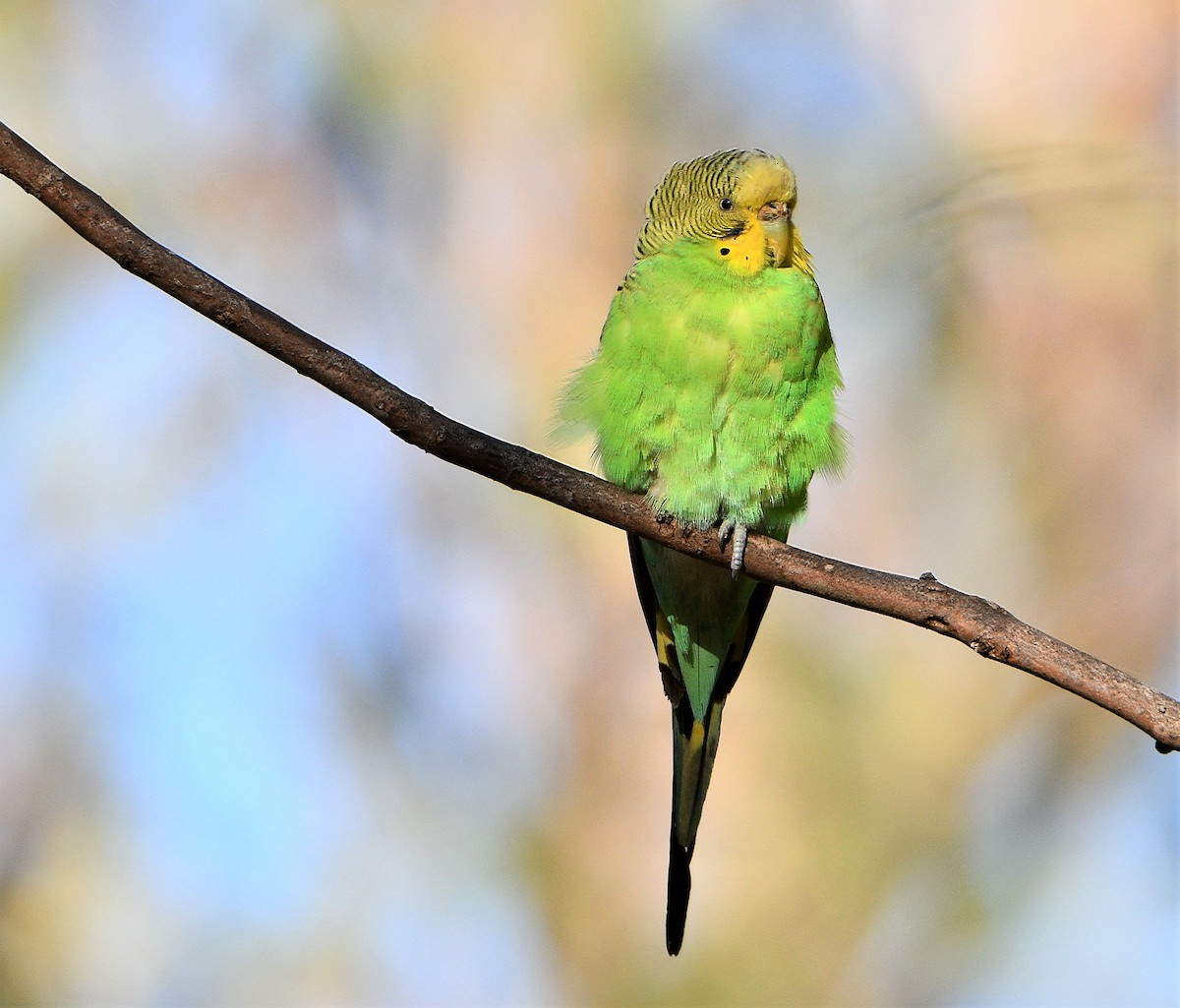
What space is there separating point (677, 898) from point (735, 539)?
133 cm

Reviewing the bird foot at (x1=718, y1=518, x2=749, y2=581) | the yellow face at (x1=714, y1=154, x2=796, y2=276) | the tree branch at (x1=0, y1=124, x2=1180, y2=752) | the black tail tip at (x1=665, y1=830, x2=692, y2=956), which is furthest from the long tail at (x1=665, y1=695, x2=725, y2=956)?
the yellow face at (x1=714, y1=154, x2=796, y2=276)

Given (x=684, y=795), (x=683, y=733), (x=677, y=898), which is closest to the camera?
(x=677, y=898)

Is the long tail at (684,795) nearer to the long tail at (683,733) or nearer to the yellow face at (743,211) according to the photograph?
the long tail at (683,733)

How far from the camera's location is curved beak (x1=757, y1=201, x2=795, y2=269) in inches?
160

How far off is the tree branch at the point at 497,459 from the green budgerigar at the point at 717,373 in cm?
65

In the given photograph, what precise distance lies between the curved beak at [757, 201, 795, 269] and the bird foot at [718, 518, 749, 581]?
89 cm

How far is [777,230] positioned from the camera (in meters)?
4.08

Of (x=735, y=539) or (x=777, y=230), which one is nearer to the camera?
(x=735, y=539)

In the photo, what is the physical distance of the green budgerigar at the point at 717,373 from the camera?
13.0 feet

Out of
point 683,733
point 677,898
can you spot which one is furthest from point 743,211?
point 677,898

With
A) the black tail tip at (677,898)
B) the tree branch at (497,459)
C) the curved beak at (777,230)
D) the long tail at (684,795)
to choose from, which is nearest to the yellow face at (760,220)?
the curved beak at (777,230)

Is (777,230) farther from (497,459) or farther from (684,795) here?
(684,795)

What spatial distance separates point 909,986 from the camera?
6.64 metres

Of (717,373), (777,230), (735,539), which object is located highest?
(777,230)
